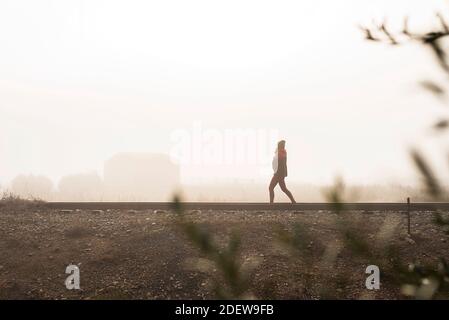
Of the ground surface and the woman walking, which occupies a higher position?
the woman walking

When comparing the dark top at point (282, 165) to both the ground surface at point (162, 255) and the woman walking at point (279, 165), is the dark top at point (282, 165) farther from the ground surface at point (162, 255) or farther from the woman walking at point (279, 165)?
the ground surface at point (162, 255)

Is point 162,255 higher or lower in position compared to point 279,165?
lower

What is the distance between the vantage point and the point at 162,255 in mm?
8680

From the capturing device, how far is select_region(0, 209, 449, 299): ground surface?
296 inches

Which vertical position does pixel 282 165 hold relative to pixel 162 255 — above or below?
above

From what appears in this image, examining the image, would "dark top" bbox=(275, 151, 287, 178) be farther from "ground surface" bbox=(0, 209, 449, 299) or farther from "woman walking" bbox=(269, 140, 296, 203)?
"ground surface" bbox=(0, 209, 449, 299)

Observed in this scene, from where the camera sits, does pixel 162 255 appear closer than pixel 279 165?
Yes

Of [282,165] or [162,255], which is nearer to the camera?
[162,255]

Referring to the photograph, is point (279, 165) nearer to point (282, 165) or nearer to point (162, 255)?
point (282, 165)

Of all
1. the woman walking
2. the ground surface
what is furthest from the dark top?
the ground surface

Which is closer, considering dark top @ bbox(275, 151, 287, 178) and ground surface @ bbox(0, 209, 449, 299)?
ground surface @ bbox(0, 209, 449, 299)

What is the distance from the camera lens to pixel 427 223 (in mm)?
9969

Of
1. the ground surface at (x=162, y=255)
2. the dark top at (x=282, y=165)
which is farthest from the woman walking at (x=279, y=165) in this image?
the ground surface at (x=162, y=255)

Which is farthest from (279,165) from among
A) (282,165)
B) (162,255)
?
(162,255)
